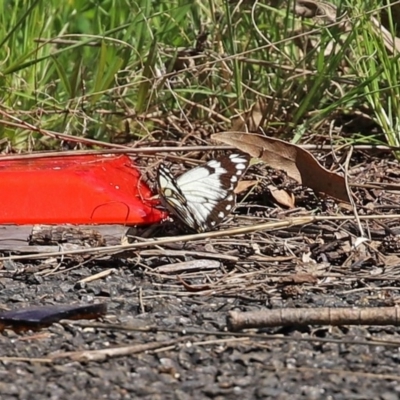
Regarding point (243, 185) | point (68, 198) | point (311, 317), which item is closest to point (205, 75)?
point (243, 185)

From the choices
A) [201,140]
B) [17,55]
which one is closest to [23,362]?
[201,140]

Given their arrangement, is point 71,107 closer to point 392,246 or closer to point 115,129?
point 115,129

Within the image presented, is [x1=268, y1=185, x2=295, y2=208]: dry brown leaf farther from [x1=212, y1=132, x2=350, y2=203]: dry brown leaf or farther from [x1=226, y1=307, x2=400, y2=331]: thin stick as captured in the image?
[x1=226, y1=307, x2=400, y2=331]: thin stick

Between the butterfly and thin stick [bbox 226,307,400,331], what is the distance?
92 cm

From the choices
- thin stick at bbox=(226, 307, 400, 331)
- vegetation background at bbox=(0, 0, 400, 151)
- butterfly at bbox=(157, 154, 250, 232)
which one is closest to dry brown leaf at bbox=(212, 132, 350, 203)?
butterfly at bbox=(157, 154, 250, 232)

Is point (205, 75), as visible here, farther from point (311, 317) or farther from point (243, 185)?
point (311, 317)

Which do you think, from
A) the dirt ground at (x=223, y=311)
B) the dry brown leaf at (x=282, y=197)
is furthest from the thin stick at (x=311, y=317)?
the dry brown leaf at (x=282, y=197)

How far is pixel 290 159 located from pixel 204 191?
12.4 inches

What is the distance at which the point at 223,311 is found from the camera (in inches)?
99.6

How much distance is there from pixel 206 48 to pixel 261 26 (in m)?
0.25

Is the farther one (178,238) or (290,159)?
(290,159)

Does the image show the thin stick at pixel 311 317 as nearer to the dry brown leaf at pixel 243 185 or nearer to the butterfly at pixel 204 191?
the butterfly at pixel 204 191

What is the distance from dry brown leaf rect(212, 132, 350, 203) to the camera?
3402 millimetres

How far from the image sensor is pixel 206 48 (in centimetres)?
424
